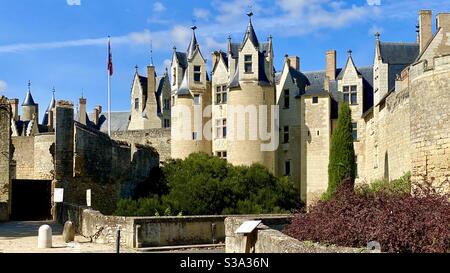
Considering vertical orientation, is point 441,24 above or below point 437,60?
above

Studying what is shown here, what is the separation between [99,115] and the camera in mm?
67438

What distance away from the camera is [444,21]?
28.9m

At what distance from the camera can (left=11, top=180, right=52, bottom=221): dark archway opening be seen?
107ft

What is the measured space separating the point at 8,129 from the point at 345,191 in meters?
17.7

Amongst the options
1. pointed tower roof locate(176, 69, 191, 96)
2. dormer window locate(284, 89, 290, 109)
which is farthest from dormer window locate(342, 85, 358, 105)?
pointed tower roof locate(176, 69, 191, 96)

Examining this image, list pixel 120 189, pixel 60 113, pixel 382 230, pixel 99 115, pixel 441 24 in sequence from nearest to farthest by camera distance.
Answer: pixel 382 230, pixel 441 24, pixel 60 113, pixel 120 189, pixel 99 115

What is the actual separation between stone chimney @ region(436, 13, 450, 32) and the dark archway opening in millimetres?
19146

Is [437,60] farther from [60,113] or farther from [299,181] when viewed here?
[299,181]

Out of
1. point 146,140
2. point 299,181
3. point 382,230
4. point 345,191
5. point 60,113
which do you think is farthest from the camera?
point 146,140

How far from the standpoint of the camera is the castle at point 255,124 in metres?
31.4

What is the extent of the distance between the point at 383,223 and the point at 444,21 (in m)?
17.5

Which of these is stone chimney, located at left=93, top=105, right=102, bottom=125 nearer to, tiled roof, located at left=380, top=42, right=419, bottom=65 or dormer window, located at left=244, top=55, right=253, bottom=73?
dormer window, located at left=244, top=55, right=253, bottom=73

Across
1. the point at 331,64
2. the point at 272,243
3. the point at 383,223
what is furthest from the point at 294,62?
the point at 272,243
